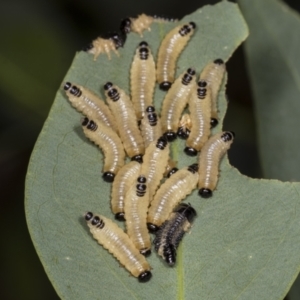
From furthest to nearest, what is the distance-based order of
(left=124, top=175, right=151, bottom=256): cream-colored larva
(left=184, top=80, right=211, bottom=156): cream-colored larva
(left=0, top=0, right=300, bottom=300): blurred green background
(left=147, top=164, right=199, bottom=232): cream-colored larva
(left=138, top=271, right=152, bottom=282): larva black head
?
(left=0, top=0, right=300, bottom=300): blurred green background < (left=184, top=80, right=211, bottom=156): cream-colored larva < (left=147, top=164, right=199, bottom=232): cream-colored larva < (left=124, top=175, right=151, bottom=256): cream-colored larva < (left=138, top=271, right=152, bottom=282): larva black head

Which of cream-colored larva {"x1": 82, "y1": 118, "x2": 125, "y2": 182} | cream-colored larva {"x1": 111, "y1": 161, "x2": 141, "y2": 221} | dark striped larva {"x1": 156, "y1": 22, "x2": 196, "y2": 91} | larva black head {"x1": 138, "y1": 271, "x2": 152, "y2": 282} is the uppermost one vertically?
dark striped larva {"x1": 156, "y1": 22, "x2": 196, "y2": 91}

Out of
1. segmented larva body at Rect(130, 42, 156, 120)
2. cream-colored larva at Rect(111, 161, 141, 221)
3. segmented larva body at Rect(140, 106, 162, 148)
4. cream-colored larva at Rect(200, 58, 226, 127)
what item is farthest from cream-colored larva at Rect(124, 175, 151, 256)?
cream-colored larva at Rect(200, 58, 226, 127)

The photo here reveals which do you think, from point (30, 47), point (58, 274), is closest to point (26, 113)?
point (30, 47)

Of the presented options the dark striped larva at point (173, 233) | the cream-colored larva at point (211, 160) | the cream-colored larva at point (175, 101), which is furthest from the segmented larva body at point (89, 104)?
the dark striped larva at point (173, 233)

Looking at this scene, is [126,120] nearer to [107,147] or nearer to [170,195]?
[107,147]

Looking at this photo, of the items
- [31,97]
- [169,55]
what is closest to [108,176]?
[169,55]

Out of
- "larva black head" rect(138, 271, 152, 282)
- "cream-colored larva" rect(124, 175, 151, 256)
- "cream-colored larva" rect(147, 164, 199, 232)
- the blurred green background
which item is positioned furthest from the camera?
the blurred green background

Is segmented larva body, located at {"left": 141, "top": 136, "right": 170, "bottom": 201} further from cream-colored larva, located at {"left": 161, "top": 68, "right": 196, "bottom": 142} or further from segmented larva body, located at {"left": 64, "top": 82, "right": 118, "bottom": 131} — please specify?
segmented larva body, located at {"left": 64, "top": 82, "right": 118, "bottom": 131}
